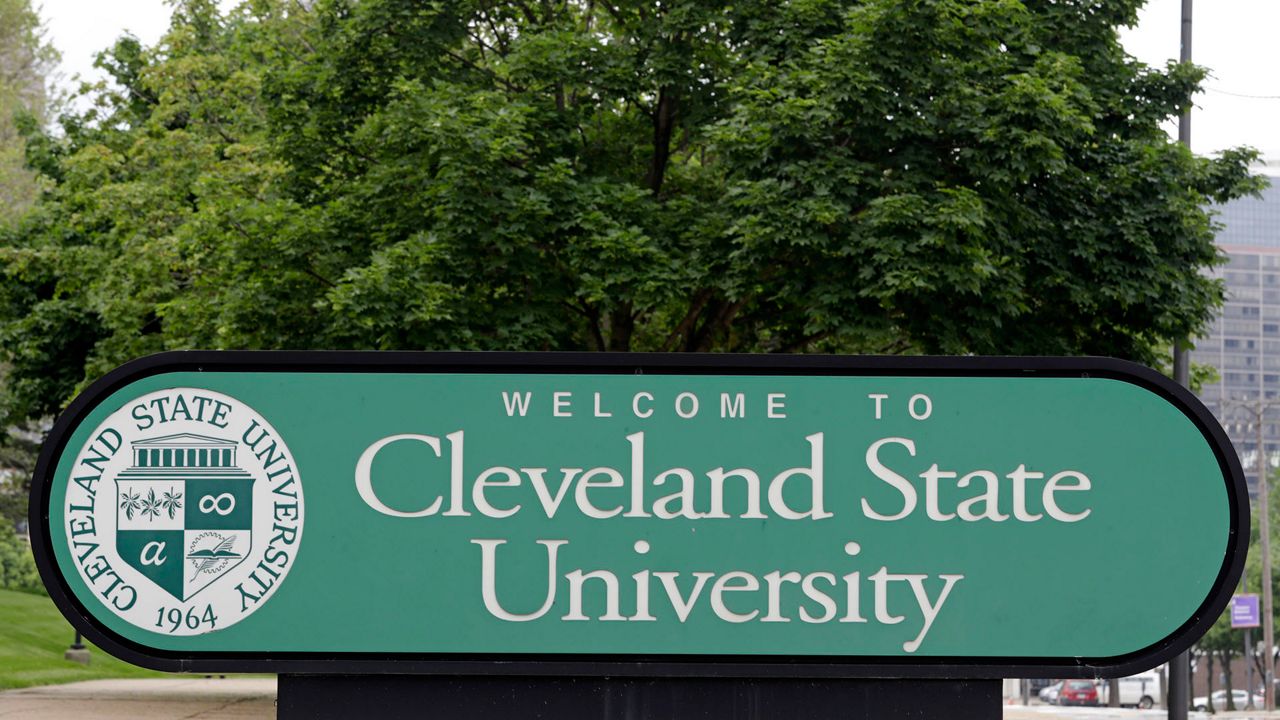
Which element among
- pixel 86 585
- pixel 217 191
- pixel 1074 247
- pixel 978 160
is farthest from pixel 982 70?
pixel 86 585

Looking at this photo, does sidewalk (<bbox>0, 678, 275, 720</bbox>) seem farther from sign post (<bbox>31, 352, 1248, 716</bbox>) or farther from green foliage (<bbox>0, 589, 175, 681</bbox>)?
sign post (<bbox>31, 352, 1248, 716</bbox>)

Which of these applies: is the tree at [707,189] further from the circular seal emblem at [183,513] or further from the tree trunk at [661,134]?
the circular seal emblem at [183,513]

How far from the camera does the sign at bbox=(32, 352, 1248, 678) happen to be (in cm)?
448

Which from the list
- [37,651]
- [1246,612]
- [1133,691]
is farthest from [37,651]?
[1133,691]

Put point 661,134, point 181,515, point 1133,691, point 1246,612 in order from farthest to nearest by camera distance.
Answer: point 1133,691 < point 1246,612 < point 661,134 < point 181,515

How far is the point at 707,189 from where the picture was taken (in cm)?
1973

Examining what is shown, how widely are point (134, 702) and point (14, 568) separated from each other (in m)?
26.4

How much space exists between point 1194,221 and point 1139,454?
14134 millimetres

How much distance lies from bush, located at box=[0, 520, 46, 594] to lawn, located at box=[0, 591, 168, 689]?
1.81m

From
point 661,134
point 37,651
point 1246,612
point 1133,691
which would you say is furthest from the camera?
point 1133,691

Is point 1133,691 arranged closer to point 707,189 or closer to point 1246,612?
point 1246,612

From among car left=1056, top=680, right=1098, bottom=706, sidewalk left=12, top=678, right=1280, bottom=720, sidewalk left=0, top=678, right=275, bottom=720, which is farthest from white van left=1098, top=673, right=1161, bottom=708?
sidewalk left=0, top=678, right=275, bottom=720

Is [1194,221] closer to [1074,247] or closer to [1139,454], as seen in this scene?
[1074,247]

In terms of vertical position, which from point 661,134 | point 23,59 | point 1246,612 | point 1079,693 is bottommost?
point 1079,693
